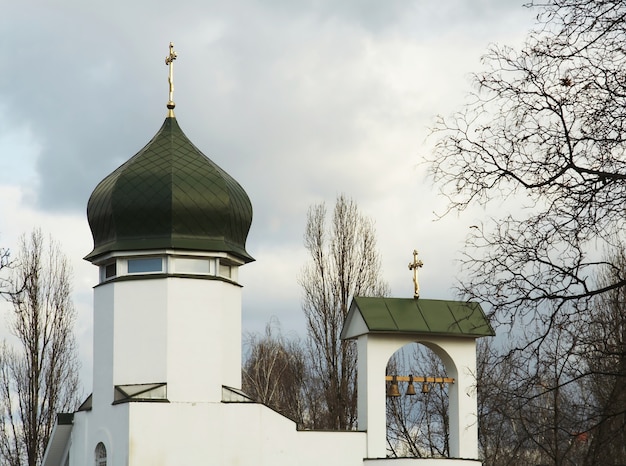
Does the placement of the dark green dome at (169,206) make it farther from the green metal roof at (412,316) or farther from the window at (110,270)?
the green metal roof at (412,316)

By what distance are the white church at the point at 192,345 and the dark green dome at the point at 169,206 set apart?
1.0 inches

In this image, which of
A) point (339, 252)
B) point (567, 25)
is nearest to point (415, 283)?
point (339, 252)

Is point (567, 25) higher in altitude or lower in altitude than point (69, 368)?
higher

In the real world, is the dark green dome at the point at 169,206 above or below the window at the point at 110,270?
above

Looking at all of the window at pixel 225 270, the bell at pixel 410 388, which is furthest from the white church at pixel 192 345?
the bell at pixel 410 388

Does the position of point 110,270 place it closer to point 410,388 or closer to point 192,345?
point 192,345

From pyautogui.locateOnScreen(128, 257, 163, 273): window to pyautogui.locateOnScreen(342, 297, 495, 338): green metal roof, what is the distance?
11.9 feet

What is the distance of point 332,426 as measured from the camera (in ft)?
103

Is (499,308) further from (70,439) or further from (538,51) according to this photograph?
(70,439)

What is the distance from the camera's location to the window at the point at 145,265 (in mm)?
20562

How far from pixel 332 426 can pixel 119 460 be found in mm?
12616

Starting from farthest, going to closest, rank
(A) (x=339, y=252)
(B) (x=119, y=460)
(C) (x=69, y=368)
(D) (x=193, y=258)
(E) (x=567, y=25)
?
(A) (x=339, y=252)
(C) (x=69, y=368)
(D) (x=193, y=258)
(B) (x=119, y=460)
(E) (x=567, y=25)

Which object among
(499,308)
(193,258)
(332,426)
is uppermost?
(193,258)

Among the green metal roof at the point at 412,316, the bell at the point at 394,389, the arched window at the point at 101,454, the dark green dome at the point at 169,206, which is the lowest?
the arched window at the point at 101,454
